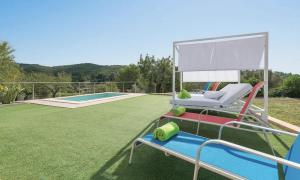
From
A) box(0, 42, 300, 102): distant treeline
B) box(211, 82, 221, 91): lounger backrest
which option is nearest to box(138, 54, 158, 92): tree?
box(0, 42, 300, 102): distant treeline

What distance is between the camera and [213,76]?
7246 mm

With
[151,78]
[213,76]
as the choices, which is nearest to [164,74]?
[151,78]

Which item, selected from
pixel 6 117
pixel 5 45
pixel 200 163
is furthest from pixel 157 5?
pixel 5 45

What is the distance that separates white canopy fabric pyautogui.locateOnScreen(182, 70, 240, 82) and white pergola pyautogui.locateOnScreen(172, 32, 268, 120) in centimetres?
154

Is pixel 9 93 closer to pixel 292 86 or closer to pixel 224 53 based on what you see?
pixel 224 53

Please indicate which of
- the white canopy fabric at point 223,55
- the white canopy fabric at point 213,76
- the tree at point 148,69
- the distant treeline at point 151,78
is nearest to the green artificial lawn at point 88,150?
the white canopy fabric at point 223,55

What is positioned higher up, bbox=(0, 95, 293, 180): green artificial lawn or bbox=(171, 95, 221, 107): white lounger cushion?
bbox=(171, 95, 221, 107): white lounger cushion

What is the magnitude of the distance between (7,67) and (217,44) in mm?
27604

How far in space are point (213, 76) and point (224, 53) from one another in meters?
2.03

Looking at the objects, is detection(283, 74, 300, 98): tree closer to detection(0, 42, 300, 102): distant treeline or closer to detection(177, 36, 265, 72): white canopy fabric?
detection(0, 42, 300, 102): distant treeline

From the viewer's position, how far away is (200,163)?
1668 millimetres

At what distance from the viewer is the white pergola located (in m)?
4.70

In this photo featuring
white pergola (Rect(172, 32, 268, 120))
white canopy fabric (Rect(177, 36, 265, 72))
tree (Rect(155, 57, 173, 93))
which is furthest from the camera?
tree (Rect(155, 57, 173, 93))

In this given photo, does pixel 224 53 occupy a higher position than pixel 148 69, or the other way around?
pixel 148 69
